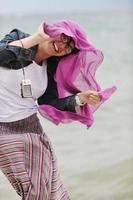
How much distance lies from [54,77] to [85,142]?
2402 millimetres

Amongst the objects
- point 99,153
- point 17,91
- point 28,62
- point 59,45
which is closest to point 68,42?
point 59,45

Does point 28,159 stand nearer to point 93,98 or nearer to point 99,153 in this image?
point 93,98

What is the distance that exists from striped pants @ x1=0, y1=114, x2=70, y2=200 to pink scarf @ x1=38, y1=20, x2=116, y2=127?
11cm

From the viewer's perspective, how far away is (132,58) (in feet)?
33.7

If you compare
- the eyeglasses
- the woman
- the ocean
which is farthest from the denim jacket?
the ocean

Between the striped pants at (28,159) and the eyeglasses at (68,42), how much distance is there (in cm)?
35

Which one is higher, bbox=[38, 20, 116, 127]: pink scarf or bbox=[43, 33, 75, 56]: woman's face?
bbox=[43, 33, 75, 56]: woman's face

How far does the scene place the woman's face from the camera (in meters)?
2.92

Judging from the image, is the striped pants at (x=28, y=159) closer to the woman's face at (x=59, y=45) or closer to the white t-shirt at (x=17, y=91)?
the white t-shirt at (x=17, y=91)

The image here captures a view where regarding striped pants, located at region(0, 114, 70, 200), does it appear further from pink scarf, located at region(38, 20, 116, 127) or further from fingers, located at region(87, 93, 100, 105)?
fingers, located at region(87, 93, 100, 105)

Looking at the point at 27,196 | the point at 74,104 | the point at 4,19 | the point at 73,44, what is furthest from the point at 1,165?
the point at 4,19

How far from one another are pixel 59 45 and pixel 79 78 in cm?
26

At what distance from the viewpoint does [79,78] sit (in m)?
3.14

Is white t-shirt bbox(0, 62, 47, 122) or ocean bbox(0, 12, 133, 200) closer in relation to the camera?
white t-shirt bbox(0, 62, 47, 122)
